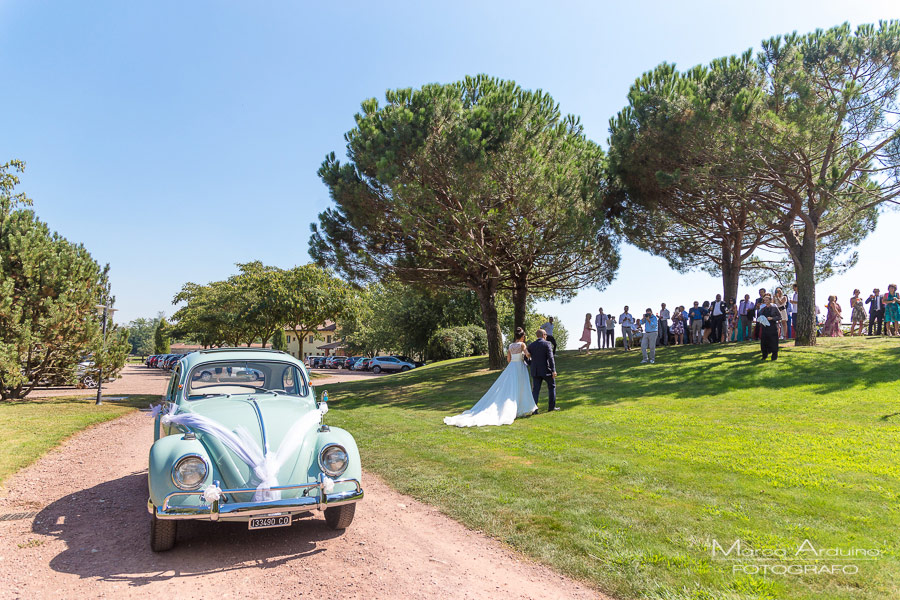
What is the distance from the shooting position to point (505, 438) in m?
9.32

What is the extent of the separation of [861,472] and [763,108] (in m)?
13.5

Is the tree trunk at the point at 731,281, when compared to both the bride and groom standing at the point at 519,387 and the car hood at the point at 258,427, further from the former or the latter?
the car hood at the point at 258,427

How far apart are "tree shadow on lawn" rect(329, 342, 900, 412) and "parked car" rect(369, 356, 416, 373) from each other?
2412cm

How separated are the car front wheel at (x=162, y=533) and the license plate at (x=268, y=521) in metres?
0.75

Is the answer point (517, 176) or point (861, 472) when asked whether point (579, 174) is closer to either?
point (517, 176)

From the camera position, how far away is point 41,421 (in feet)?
40.1

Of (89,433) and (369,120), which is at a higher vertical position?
(369,120)

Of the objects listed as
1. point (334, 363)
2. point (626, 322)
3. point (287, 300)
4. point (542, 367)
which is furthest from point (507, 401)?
point (334, 363)

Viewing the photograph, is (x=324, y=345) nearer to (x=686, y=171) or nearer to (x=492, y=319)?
(x=492, y=319)

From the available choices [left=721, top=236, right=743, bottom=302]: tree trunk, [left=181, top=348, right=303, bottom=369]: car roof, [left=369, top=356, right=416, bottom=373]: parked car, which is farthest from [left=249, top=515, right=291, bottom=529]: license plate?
[left=369, top=356, right=416, bottom=373]: parked car

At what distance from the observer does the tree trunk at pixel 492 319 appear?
2202 centimetres

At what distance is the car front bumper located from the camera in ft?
13.9

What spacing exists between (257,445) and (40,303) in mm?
14846

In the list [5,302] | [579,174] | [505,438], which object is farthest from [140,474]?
[579,174]
